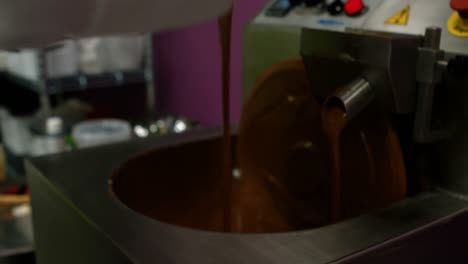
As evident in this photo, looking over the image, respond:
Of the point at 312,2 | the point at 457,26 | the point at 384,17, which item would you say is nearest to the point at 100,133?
the point at 312,2

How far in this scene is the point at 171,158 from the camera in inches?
39.8

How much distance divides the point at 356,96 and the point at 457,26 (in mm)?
185

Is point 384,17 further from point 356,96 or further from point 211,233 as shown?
point 211,233

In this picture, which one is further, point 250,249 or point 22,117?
point 22,117

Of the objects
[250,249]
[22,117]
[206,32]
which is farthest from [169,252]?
[22,117]

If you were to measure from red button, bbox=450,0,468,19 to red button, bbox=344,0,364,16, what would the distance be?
19 centimetres

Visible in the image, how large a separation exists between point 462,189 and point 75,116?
6.19ft

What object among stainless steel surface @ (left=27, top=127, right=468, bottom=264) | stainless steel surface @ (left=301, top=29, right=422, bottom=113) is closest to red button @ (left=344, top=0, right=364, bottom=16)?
stainless steel surface @ (left=301, top=29, right=422, bottom=113)

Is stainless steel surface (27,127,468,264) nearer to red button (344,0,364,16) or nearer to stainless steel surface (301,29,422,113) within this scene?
stainless steel surface (301,29,422,113)

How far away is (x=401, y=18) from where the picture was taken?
841 millimetres

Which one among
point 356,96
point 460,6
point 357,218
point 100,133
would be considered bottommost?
point 100,133

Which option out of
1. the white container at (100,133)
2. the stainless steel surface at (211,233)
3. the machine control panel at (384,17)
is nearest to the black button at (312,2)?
the machine control panel at (384,17)

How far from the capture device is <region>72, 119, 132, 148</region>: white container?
1.88m

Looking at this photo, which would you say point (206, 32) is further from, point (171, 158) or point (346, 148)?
point (346, 148)
